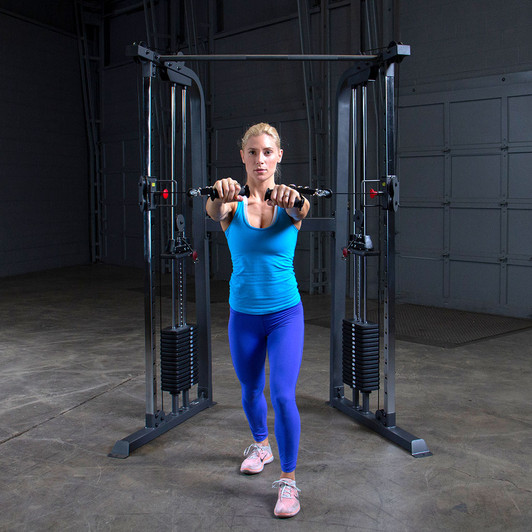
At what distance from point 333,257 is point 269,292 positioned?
1191 millimetres

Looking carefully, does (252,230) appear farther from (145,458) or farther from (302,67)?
(302,67)

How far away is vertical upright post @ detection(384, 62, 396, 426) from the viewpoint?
3125 mm

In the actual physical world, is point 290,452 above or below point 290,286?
below

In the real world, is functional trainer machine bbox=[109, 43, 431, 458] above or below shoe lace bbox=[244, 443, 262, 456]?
above

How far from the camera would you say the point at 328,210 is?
25.4 feet

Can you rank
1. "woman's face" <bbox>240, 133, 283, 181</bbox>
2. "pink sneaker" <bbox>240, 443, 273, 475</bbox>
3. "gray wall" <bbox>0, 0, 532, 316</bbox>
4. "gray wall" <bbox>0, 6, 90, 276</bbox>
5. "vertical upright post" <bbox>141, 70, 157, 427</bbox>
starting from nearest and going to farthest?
"woman's face" <bbox>240, 133, 283, 181</bbox> → "pink sneaker" <bbox>240, 443, 273, 475</bbox> → "vertical upright post" <bbox>141, 70, 157, 427</bbox> → "gray wall" <bbox>0, 0, 532, 316</bbox> → "gray wall" <bbox>0, 6, 90, 276</bbox>

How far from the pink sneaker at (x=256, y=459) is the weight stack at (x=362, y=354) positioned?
A: 2.33ft

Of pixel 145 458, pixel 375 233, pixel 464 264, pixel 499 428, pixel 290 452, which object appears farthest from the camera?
pixel 375 233

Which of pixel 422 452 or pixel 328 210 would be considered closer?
pixel 422 452

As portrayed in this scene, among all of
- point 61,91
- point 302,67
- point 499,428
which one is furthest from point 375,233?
point 61,91

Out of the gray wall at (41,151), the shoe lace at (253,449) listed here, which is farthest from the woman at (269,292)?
the gray wall at (41,151)

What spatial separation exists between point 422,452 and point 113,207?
8668 mm

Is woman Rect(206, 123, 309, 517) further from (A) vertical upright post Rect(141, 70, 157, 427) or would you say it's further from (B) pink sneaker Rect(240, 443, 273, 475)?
(A) vertical upright post Rect(141, 70, 157, 427)

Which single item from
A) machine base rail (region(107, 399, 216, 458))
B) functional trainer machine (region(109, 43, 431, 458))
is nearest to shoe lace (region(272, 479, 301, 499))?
functional trainer machine (region(109, 43, 431, 458))
